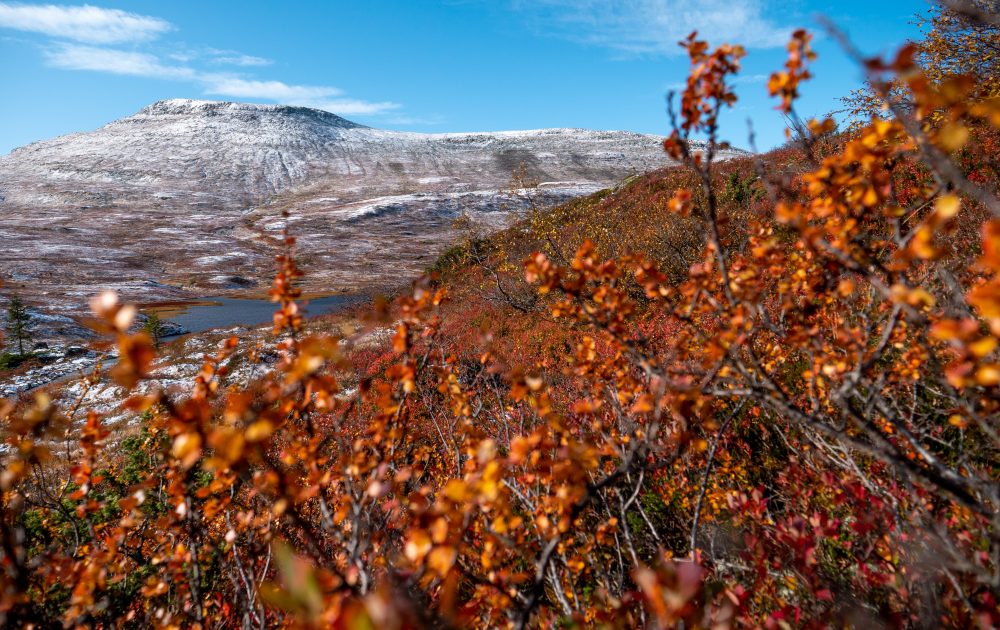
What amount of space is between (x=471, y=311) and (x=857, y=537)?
12781 mm

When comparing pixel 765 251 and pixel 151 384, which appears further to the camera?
pixel 151 384

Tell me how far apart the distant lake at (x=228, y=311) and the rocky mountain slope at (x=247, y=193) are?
4891 mm

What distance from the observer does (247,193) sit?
8031cm

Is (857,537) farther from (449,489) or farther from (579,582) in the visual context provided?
(449,489)

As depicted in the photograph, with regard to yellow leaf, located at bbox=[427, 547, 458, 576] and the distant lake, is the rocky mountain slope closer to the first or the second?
the distant lake

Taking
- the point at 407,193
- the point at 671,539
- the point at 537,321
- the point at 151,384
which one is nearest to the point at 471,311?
the point at 537,321

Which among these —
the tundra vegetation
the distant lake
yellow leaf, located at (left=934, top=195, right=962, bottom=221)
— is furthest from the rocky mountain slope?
yellow leaf, located at (left=934, top=195, right=962, bottom=221)

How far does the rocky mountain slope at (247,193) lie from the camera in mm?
45656

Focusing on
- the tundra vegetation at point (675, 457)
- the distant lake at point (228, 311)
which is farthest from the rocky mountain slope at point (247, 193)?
the tundra vegetation at point (675, 457)

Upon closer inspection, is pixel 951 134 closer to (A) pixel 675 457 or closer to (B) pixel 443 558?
(A) pixel 675 457

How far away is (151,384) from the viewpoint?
14.0 metres

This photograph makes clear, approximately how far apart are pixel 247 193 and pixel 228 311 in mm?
57789

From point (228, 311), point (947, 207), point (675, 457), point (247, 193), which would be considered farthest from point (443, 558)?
point (247, 193)

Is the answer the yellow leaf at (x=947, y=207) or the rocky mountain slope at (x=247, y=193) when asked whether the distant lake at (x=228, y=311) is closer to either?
the rocky mountain slope at (x=247, y=193)
